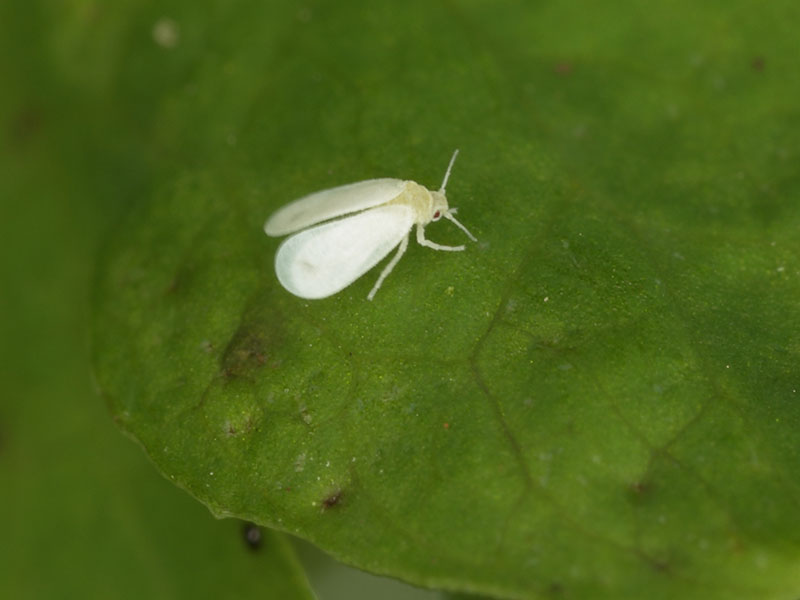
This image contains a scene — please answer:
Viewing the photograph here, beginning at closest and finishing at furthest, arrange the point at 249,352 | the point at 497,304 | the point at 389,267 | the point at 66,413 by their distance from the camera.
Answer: the point at 497,304, the point at 249,352, the point at 389,267, the point at 66,413

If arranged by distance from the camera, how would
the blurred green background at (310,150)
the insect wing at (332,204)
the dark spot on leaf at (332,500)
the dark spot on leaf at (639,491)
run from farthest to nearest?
the blurred green background at (310,150) < the insect wing at (332,204) < the dark spot on leaf at (332,500) < the dark spot on leaf at (639,491)

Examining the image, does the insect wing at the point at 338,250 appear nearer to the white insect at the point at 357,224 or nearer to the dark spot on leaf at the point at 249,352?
the white insect at the point at 357,224

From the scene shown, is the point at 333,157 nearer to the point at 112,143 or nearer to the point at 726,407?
the point at 112,143

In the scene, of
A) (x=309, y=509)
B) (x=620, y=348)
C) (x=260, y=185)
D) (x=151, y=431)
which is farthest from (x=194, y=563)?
(x=620, y=348)

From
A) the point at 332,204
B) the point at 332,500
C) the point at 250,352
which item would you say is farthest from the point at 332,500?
the point at 332,204

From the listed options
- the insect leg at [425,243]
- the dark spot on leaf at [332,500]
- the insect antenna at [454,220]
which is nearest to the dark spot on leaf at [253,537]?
the dark spot on leaf at [332,500]

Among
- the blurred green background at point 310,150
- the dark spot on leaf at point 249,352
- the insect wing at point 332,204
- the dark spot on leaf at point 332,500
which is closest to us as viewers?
the dark spot on leaf at point 332,500

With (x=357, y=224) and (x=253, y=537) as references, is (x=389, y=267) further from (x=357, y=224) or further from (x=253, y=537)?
(x=253, y=537)
